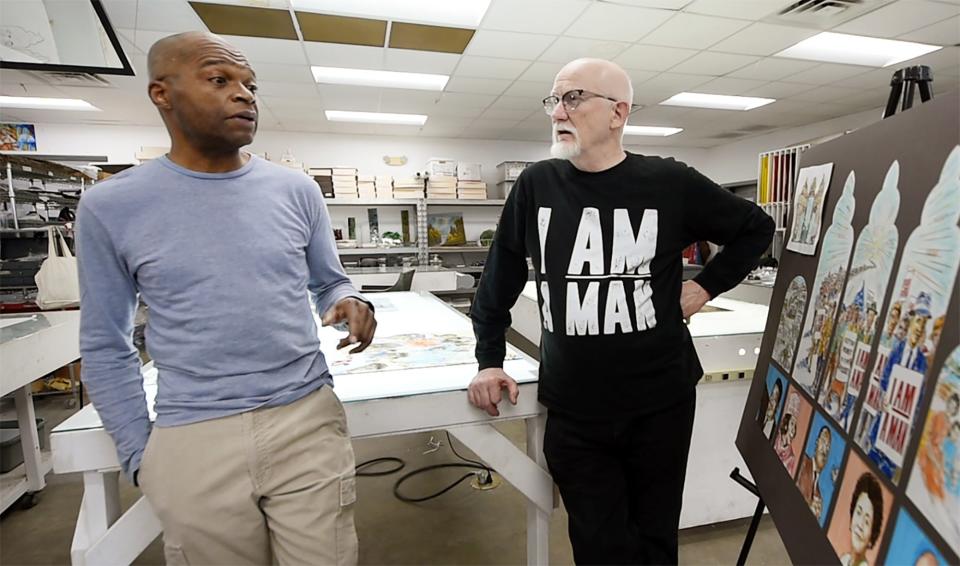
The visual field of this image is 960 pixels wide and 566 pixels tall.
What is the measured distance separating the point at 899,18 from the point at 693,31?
3.93 feet

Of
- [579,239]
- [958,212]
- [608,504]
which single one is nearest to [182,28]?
[579,239]

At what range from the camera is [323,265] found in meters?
0.92

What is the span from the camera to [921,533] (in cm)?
48

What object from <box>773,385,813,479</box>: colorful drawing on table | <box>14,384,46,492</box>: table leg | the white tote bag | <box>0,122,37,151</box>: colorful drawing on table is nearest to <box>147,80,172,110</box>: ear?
<box>773,385,813,479</box>: colorful drawing on table

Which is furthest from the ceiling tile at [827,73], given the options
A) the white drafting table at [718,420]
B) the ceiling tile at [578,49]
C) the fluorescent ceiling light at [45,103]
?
the fluorescent ceiling light at [45,103]

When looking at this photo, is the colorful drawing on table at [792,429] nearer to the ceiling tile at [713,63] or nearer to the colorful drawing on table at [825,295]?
the colorful drawing on table at [825,295]

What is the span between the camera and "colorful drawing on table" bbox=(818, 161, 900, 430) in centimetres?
65

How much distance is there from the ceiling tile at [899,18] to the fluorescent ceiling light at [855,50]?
0.10m

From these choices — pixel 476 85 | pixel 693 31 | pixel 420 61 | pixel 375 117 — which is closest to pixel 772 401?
pixel 693 31

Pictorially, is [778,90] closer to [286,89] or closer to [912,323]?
[286,89]

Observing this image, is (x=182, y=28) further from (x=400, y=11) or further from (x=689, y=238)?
(x=689, y=238)

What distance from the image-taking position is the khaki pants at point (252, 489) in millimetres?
758

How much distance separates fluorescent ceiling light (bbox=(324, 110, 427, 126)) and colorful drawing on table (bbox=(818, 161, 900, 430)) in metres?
4.81

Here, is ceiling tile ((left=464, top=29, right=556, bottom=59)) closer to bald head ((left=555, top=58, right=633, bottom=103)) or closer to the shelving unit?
the shelving unit
